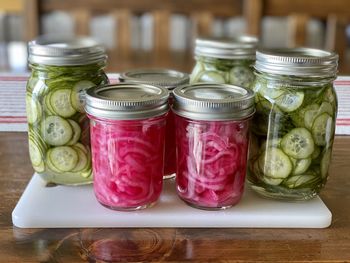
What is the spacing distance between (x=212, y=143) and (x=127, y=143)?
0.10m

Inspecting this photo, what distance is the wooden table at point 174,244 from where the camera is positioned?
59cm

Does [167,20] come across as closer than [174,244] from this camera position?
No

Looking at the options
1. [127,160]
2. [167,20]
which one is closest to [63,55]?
[127,160]

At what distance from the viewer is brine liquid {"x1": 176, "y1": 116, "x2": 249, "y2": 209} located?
624 millimetres

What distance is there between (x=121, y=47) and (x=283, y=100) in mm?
1357

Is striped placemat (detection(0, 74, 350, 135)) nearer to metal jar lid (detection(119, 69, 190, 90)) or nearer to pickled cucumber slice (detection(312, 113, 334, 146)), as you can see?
metal jar lid (detection(119, 69, 190, 90))

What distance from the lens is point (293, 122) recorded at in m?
0.65

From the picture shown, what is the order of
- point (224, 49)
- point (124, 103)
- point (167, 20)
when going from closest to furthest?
point (124, 103) < point (224, 49) < point (167, 20)

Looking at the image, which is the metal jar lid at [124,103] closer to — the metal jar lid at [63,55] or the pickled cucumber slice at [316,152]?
the metal jar lid at [63,55]

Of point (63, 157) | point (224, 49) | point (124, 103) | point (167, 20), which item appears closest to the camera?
point (124, 103)

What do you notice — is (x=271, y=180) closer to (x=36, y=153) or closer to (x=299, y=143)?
(x=299, y=143)

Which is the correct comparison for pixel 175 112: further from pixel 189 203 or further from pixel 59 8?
pixel 59 8

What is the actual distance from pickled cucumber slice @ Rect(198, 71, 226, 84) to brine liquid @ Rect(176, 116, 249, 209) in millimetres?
187

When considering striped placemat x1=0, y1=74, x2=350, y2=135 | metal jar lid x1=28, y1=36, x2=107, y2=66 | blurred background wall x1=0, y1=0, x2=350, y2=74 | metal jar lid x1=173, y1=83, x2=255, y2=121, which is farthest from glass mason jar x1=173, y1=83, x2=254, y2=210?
blurred background wall x1=0, y1=0, x2=350, y2=74
